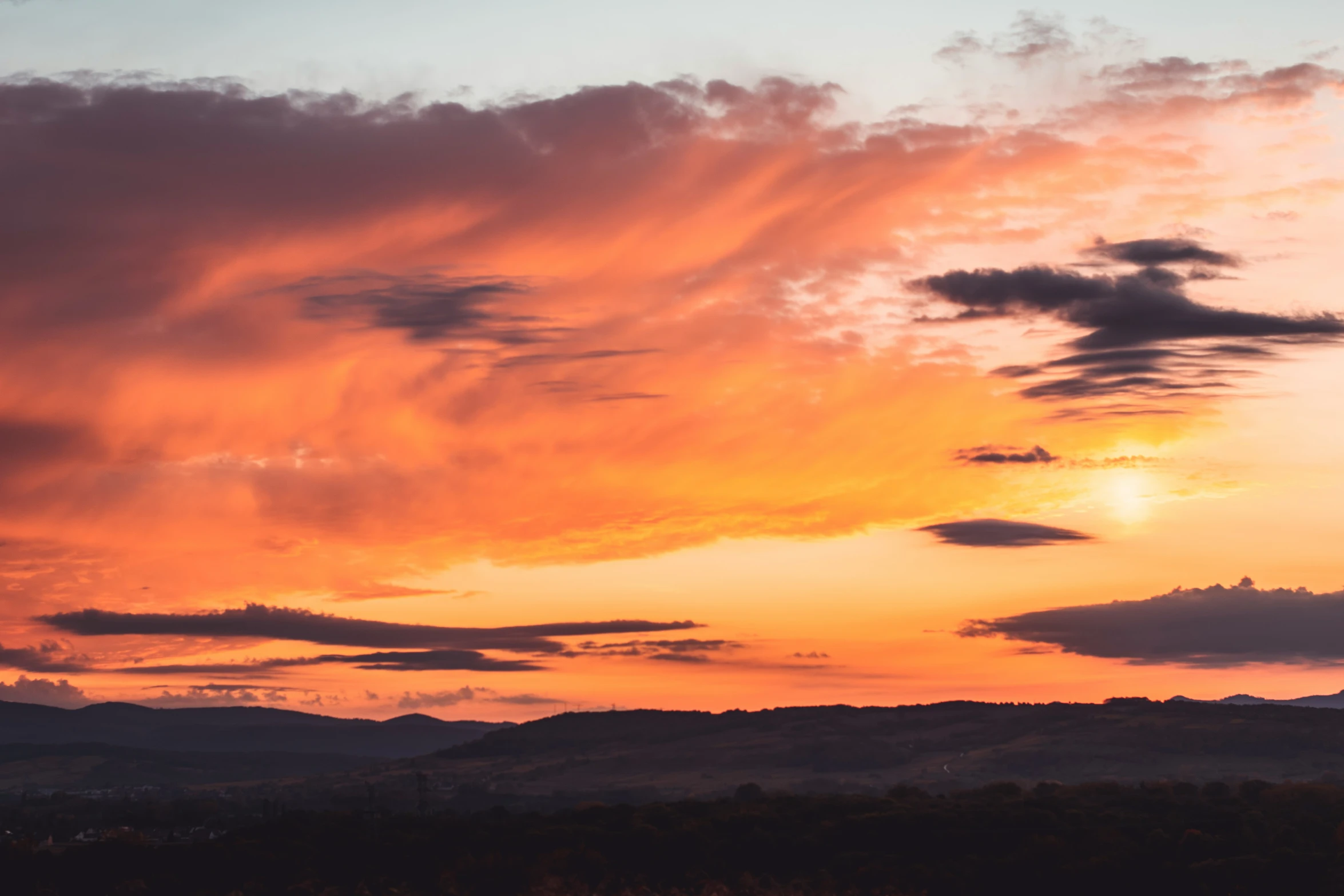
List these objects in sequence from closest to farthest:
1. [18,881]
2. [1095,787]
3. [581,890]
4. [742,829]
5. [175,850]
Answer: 1. [581,890]
2. [18,881]
3. [175,850]
4. [742,829]
5. [1095,787]

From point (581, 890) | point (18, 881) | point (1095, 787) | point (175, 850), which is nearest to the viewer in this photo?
point (581, 890)

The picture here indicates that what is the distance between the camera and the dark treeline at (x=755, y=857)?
9169cm

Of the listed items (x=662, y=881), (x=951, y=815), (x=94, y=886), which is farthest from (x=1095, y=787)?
(x=94, y=886)

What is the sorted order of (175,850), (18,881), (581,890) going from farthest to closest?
(175,850) < (18,881) < (581,890)

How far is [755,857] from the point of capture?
103m

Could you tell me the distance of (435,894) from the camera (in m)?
90.2

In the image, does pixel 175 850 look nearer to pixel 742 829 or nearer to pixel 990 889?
pixel 742 829

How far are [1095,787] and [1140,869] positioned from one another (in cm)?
6793

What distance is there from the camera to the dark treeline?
9169 cm

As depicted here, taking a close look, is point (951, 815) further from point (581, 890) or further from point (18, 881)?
Result: point (18, 881)

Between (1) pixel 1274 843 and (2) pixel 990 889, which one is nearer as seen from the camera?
(2) pixel 990 889

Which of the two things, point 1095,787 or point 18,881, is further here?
point 1095,787

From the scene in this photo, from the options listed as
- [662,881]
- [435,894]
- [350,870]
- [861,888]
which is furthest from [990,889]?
[350,870]

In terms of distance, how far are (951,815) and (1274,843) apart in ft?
92.5
